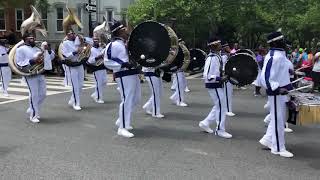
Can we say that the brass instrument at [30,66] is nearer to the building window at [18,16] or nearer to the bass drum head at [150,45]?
the bass drum head at [150,45]

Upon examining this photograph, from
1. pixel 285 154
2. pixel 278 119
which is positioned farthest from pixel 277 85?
pixel 285 154

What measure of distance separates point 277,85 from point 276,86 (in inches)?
1.0

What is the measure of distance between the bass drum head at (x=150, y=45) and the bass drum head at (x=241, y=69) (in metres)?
1.40

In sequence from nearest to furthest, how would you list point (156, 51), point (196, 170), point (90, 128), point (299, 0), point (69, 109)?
point (196, 170) → point (156, 51) → point (90, 128) → point (69, 109) → point (299, 0)

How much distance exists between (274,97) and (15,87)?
13112mm

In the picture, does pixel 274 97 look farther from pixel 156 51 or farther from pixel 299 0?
pixel 299 0

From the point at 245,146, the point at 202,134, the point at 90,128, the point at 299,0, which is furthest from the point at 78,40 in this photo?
the point at 299,0

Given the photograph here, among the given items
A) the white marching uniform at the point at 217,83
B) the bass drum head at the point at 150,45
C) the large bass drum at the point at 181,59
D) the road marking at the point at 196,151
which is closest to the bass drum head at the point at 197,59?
the large bass drum at the point at 181,59

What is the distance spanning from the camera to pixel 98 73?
14609 mm

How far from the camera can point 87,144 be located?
28.2 ft

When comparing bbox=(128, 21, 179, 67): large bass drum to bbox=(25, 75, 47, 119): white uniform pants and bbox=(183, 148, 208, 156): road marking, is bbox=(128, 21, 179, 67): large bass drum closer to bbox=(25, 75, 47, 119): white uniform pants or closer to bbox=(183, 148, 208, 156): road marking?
bbox=(183, 148, 208, 156): road marking

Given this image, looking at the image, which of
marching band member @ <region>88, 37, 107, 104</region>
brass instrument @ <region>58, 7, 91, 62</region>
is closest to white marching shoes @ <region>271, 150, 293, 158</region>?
brass instrument @ <region>58, 7, 91, 62</region>

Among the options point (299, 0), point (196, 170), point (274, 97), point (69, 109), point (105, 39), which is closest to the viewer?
point (196, 170)

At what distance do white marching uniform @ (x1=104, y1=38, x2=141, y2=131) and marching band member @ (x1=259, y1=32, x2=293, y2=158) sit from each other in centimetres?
260
